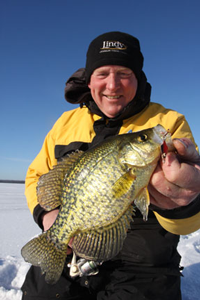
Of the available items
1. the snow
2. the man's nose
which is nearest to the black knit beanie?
the man's nose

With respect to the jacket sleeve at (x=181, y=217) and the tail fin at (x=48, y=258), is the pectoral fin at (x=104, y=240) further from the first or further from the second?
the jacket sleeve at (x=181, y=217)

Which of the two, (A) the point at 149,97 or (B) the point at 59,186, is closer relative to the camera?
(B) the point at 59,186

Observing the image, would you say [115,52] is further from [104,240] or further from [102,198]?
[104,240]

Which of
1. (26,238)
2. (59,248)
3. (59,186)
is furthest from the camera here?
(26,238)

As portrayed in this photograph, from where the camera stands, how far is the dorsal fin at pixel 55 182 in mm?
2186

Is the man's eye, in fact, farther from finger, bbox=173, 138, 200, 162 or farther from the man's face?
finger, bbox=173, 138, 200, 162

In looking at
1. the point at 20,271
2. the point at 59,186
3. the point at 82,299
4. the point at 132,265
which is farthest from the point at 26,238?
the point at 59,186

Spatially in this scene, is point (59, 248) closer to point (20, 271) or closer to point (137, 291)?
point (137, 291)

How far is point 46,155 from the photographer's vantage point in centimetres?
346

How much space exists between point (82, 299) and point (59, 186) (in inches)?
74.1

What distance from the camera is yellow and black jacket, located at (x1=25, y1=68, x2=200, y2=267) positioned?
229cm

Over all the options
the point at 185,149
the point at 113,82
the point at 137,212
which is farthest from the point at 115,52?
the point at 137,212

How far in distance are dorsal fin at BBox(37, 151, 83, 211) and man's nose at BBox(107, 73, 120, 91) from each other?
3.83 ft

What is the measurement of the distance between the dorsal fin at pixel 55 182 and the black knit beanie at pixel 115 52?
1.54 m
